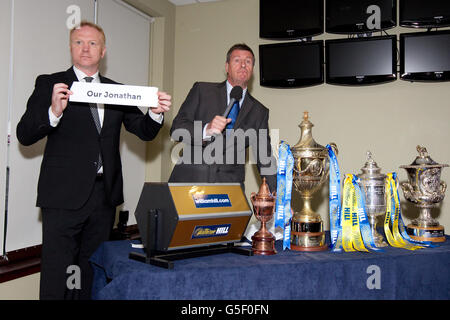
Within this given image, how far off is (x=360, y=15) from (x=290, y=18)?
0.60 m

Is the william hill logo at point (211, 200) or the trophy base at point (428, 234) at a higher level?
the william hill logo at point (211, 200)

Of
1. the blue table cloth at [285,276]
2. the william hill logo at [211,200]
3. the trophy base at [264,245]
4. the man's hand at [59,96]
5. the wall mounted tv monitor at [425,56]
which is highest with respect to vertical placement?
the wall mounted tv monitor at [425,56]

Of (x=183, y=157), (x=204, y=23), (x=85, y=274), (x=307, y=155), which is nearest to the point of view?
(x=307, y=155)

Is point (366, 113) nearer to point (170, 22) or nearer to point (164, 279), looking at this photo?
point (170, 22)

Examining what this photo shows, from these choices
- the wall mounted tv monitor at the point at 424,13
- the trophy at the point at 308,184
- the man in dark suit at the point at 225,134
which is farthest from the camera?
the wall mounted tv monitor at the point at 424,13

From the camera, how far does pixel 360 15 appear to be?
3.39m

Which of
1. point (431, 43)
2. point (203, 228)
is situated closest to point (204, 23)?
point (431, 43)

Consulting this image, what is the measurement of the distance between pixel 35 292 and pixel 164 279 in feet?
5.95

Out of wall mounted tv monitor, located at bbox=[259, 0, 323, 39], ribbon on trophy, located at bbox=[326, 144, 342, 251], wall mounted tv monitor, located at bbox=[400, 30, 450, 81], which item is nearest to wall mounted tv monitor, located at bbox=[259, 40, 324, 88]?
wall mounted tv monitor, located at bbox=[259, 0, 323, 39]

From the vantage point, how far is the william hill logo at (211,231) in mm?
1383

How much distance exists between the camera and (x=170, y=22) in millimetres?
4141

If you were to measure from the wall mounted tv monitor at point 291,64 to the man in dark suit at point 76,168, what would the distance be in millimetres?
1889

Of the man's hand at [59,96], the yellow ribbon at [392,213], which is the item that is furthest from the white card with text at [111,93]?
the yellow ribbon at [392,213]

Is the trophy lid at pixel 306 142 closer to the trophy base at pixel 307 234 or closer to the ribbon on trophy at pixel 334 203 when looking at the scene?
the ribbon on trophy at pixel 334 203
